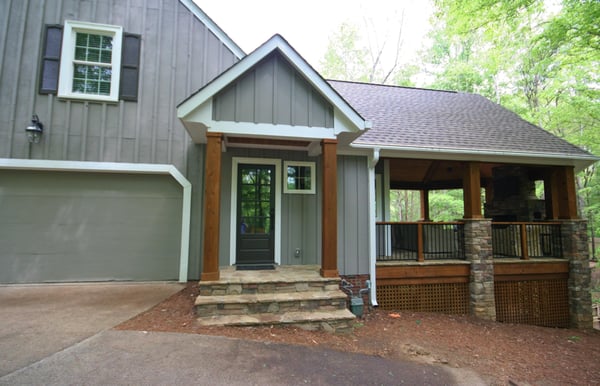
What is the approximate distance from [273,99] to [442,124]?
4698 millimetres

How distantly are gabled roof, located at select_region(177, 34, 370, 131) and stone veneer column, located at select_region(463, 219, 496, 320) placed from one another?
140 inches

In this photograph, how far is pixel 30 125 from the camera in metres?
5.12

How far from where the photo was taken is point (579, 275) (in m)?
6.13

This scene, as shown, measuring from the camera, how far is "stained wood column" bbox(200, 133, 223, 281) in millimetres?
3926

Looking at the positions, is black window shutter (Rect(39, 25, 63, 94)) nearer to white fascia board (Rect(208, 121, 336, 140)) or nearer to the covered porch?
white fascia board (Rect(208, 121, 336, 140))

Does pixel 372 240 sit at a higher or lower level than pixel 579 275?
higher

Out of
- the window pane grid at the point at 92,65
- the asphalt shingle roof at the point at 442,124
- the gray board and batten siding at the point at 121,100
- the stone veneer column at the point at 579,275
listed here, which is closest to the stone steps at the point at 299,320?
the gray board and batten siding at the point at 121,100

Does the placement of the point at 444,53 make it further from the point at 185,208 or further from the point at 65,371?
the point at 65,371

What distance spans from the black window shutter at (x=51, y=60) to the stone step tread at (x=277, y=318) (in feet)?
17.8

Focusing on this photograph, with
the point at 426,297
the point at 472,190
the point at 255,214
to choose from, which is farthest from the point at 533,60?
the point at 255,214

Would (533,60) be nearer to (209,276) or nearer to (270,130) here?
(270,130)

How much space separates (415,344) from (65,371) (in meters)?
3.96

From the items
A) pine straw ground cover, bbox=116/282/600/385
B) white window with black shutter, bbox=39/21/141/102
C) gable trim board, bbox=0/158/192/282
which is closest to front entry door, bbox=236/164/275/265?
A: gable trim board, bbox=0/158/192/282

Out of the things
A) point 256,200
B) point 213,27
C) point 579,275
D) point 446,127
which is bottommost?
point 579,275
